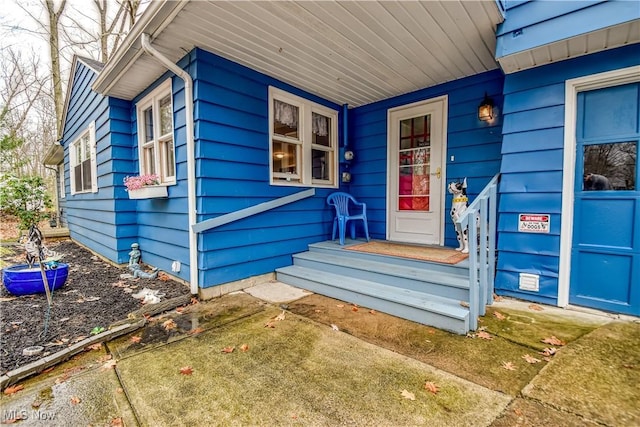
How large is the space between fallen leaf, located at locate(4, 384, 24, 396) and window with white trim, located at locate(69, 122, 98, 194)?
4.31 meters

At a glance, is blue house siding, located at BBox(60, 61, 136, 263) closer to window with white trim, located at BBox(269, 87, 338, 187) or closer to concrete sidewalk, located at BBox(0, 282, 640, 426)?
window with white trim, located at BBox(269, 87, 338, 187)

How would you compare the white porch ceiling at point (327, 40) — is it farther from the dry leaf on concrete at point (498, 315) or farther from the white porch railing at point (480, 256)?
the dry leaf on concrete at point (498, 315)

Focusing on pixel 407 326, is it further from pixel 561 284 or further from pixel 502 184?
pixel 502 184

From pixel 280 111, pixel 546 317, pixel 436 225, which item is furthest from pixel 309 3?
pixel 546 317

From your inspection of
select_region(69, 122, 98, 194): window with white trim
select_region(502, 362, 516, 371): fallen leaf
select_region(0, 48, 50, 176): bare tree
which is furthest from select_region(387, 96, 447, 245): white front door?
select_region(0, 48, 50, 176): bare tree

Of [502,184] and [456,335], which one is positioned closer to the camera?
[456,335]

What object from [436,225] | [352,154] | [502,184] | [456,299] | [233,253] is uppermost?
[352,154]

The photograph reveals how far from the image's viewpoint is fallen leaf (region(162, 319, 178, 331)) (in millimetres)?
2473

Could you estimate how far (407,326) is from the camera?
7.98 ft

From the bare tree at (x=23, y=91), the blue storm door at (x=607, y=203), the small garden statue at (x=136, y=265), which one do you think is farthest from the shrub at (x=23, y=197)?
the bare tree at (x=23, y=91)

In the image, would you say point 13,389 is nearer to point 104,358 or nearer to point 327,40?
point 104,358

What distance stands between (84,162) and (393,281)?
6.51 metres

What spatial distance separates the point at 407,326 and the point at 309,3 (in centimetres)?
278

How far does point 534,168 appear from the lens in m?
2.82
